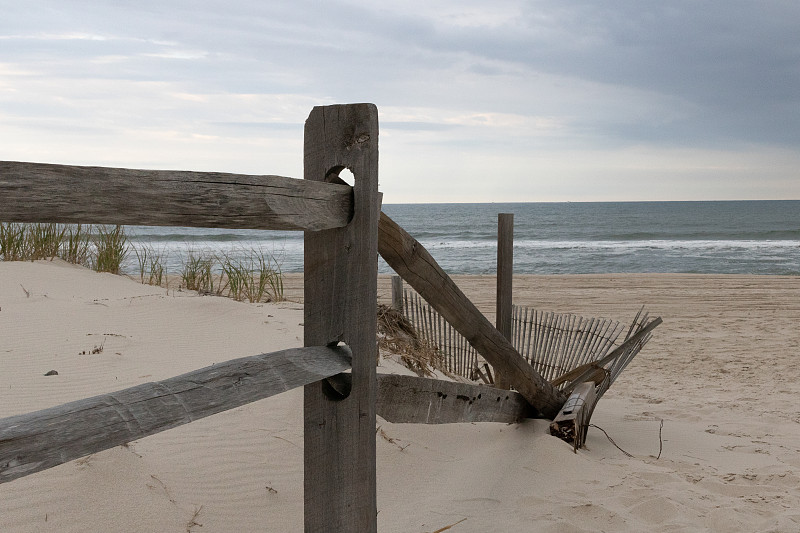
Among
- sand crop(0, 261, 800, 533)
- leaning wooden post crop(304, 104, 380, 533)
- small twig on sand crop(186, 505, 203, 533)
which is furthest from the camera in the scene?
sand crop(0, 261, 800, 533)

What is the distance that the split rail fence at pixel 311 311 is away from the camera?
115cm

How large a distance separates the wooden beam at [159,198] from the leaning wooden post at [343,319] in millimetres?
137

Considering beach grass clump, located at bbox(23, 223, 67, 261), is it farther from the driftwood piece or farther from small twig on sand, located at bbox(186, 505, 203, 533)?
the driftwood piece

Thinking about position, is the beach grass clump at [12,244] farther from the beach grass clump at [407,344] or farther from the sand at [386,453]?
the beach grass clump at [407,344]

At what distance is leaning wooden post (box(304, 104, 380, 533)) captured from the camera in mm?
1867

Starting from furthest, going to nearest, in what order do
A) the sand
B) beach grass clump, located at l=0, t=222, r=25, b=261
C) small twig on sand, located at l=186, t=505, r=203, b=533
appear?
1. beach grass clump, located at l=0, t=222, r=25, b=261
2. the sand
3. small twig on sand, located at l=186, t=505, r=203, b=533

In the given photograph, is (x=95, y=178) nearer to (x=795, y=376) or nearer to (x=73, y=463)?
(x=73, y=463)

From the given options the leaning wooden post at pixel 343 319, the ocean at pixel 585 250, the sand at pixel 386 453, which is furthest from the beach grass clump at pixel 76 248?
the leaning wooden post at pixel 343 319

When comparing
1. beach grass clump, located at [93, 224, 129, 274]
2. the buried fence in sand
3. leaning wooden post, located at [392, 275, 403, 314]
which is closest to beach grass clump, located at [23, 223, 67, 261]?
beach grass clump, located at [93, 224, 129, 274]

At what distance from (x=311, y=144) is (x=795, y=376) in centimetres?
631

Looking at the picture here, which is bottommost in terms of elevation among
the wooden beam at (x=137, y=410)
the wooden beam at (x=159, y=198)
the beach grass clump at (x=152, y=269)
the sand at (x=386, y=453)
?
the sand at (x=386, y=453)

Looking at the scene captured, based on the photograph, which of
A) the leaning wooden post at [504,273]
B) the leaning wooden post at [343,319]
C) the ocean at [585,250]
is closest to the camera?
the leaning wooden post at [343,319]

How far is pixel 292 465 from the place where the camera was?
3.29m

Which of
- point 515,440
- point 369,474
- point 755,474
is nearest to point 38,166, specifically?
point 369,474
